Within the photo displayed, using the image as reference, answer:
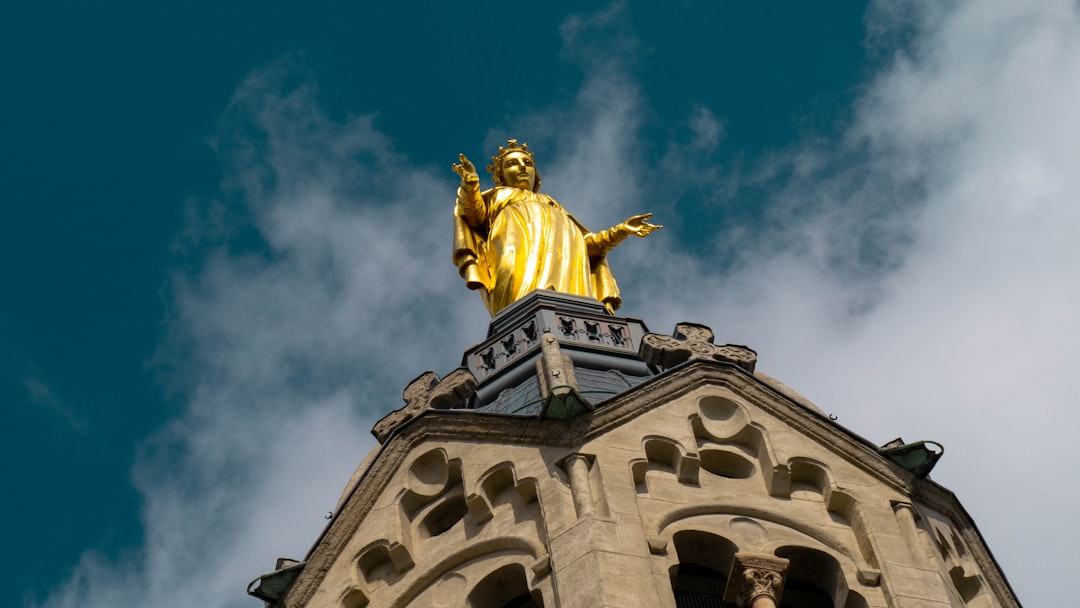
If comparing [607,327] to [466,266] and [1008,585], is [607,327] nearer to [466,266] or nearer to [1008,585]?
[466,266]

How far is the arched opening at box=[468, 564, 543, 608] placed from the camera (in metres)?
24.8

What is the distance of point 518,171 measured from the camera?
3744 centimetres

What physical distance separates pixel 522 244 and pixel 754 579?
11.4 meters

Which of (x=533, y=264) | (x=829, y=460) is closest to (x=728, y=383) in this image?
(x=829, y=460)

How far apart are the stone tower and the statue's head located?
9.24 m

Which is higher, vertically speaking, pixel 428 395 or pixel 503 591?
pixel 428 395

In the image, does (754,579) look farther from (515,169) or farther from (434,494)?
(515,169)

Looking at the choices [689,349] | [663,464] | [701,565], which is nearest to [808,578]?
[701,565]

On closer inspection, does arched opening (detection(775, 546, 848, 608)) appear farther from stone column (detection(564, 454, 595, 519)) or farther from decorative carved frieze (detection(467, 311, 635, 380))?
decorative carved frieze (detection(467, 311, 635, 380))

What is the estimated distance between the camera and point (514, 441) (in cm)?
2612

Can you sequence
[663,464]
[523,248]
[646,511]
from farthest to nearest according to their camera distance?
[523,248] → [663,464] → [646,511]

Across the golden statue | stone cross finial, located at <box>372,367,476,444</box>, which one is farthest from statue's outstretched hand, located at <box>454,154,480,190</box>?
stone cross finial, located at <box>372,367,476,444</box>

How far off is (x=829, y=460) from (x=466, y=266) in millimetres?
10490

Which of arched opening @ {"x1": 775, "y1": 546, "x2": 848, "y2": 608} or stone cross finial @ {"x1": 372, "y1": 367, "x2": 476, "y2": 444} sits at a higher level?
stone cross finial @ {"x1": 372, "y1": 367, "x2": 476, "y2": 444}
